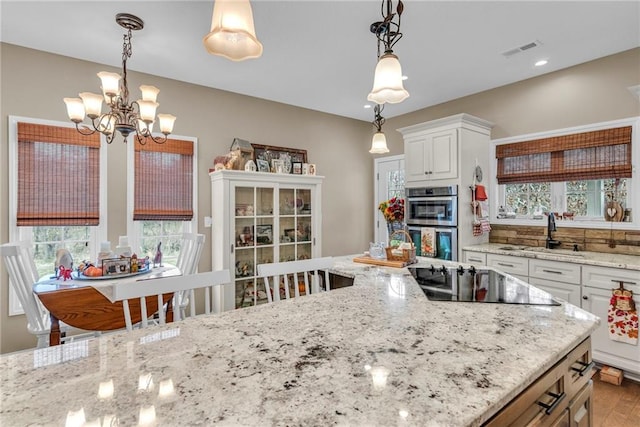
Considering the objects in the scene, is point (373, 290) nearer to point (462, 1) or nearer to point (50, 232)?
point (462, 1)

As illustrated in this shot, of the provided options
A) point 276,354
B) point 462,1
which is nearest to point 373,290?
point 276,354

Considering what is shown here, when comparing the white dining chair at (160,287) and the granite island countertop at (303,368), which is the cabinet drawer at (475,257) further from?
the white dining chair at (160,287)

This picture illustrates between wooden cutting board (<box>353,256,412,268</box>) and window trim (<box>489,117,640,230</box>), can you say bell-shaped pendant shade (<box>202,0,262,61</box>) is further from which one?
window trim (<box>489,117,640,230</box>)

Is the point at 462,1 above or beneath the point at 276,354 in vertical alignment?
above

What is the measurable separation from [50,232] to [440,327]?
3.53 m

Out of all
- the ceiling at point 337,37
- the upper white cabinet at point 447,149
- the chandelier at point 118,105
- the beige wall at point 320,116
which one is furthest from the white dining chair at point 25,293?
the upper white cabinet at point 447,149

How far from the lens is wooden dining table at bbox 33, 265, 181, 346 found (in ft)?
7.37

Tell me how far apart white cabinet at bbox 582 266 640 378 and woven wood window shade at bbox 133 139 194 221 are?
390 cm

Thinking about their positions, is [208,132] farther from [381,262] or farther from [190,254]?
[381,262]

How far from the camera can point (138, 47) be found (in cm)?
296

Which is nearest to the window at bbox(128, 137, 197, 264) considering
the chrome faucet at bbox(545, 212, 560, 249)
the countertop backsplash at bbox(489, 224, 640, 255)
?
the countertop backsplash at bbox(489, 224, 640, 255)

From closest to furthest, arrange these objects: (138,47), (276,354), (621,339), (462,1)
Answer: (276,354) → (462,1) → (621,339) → (138,47)

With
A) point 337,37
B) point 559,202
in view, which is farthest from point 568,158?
point 337,37

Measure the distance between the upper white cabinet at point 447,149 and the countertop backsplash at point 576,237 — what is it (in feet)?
2.66
